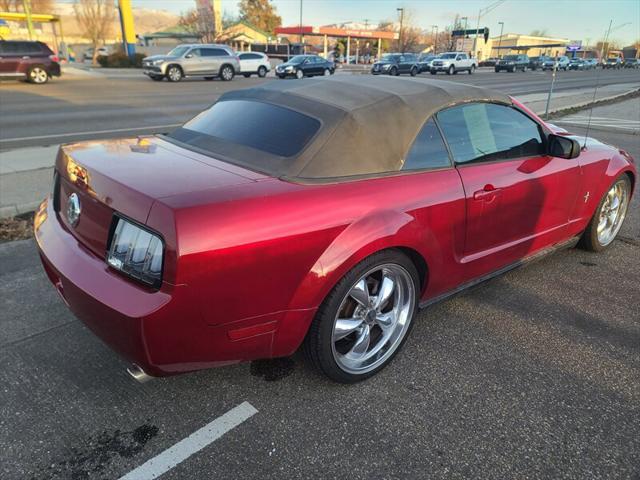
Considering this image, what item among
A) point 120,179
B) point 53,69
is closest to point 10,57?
point 53,69

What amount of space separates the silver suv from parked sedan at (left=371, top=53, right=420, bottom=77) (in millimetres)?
13932

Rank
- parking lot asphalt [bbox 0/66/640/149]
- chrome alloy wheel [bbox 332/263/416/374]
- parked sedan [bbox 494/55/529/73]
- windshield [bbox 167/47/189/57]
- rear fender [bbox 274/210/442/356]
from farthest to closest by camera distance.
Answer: parked sedan [bbox 494/55/529/73], windshield [bbox 167/47/189/57], parking lot asphalt [bbox 0/66/640/149], chrome alloy wheel [bbox 332/263/416/374], rear fender [bbox 274/210/442/356]

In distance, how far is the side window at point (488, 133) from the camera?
296cm

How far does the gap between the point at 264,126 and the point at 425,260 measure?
1195 millimetres

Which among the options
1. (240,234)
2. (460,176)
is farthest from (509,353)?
(240,234)

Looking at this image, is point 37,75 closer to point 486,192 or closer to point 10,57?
point 10,57

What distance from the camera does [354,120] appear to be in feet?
8.54

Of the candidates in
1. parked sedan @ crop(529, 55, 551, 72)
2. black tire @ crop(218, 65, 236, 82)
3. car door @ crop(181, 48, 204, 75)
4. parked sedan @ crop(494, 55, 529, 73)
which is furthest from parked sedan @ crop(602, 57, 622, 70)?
car door @ crop(181, 48, 204, 75)

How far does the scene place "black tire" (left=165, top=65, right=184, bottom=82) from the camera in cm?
2453

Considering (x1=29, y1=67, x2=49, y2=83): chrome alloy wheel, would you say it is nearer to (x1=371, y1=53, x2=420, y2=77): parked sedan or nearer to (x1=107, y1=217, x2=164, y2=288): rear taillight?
(x1=107, y1=217, x2=164, y2=288): rear taillight

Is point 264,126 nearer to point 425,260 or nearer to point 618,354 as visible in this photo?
point 425,260

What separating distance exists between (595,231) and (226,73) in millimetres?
25370

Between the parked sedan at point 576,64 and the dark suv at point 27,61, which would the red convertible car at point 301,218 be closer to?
the dark suv at point 27,61

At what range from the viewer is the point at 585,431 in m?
2.35
